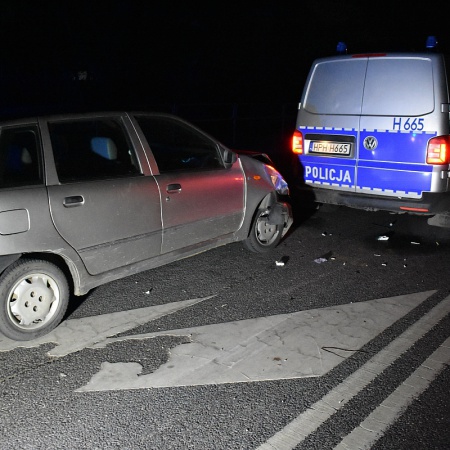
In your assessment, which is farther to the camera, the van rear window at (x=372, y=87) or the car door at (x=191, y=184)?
the van rear window at (x=372, y=87)

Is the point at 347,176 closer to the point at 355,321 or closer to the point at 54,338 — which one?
the point at 355,321

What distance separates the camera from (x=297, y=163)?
718 cm

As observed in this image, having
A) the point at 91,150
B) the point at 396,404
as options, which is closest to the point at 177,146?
the point at 91,150

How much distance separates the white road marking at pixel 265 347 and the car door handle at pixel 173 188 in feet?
4.09

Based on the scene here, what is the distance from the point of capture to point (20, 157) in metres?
4.12

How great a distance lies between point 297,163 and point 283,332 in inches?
131

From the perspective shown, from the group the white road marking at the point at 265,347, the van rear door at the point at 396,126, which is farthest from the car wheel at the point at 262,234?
the white road marking at the point at 265,347

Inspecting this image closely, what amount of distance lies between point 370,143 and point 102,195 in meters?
3.29

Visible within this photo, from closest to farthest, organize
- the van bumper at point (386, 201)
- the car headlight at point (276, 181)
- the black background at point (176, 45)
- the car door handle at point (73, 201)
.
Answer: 1. the car door handle at point (73, 201)
2. the van bumper at point (386, 201)
3. the car headlight at point (276, 181)
4. the black background at point (176, 45)

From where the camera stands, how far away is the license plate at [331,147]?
660 centimetres

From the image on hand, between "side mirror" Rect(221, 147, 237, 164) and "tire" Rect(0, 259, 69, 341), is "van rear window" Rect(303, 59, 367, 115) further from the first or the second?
"tire" Rect(0, 259, 69, 341)

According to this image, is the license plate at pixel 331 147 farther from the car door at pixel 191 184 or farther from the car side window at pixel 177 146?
the car side window at pixel 177 146

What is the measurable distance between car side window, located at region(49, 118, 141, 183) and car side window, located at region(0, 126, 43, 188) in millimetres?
143

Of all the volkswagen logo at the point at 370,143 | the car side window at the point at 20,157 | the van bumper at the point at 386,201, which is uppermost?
the car side window at the point at 20,157
